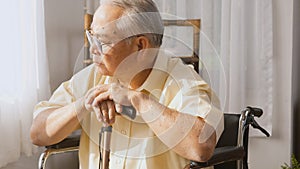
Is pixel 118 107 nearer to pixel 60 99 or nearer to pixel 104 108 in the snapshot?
pixel 104 108

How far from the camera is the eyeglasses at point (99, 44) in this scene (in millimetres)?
1028

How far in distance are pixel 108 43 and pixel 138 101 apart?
0.15m

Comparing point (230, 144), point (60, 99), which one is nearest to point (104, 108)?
point (60, 99)

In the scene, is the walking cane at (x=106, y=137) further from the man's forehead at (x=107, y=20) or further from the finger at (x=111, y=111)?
the man's forehead at (x=107, y=20)

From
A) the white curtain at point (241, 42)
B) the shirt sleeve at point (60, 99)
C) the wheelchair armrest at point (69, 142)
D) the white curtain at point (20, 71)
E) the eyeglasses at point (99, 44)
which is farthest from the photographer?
the white curtain at point (241, 42)

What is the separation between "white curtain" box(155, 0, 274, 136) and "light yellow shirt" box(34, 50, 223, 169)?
1300 mm

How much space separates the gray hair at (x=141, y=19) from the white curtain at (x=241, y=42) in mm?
1396

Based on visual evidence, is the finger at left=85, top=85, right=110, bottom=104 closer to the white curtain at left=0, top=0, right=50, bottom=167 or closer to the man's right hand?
the man's right hand

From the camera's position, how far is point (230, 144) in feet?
6.38

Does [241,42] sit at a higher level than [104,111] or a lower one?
higher

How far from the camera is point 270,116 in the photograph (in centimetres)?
253

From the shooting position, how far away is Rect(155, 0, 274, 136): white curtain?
2502 millimetres

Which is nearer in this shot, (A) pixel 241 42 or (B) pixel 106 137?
(B) pixel 106 137

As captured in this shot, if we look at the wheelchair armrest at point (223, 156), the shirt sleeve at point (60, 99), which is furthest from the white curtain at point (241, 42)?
the shirt sleeve at point (60, 99)
